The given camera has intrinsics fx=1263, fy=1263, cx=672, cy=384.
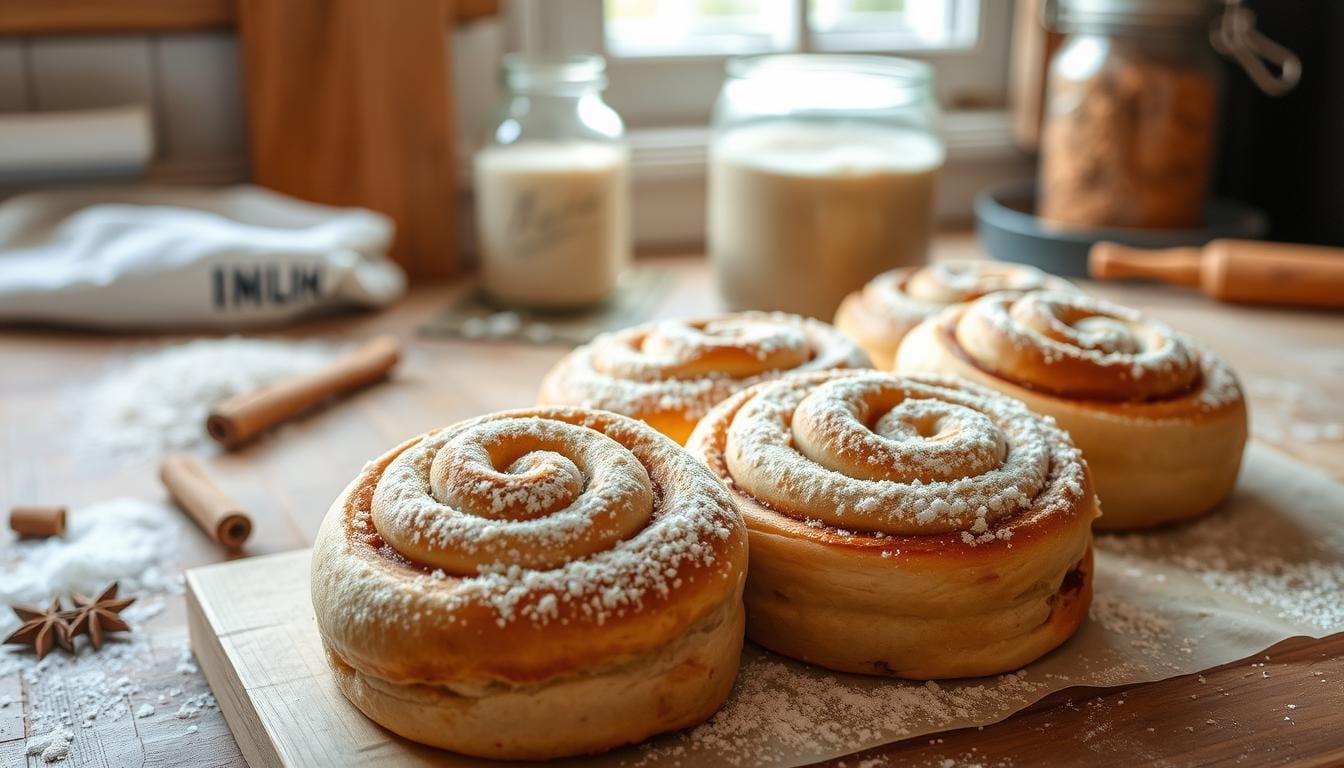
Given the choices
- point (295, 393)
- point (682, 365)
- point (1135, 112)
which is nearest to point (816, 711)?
point (682, 365)

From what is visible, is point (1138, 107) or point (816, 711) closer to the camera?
point (816, 711)

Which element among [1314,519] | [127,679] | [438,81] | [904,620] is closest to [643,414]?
[904,620]

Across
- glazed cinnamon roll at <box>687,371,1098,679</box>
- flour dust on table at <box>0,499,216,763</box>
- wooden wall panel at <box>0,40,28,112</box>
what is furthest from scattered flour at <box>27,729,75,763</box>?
wooden wall panel at <box>0,40,28,112</box>

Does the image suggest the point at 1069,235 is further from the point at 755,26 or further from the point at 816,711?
the point at 816,711

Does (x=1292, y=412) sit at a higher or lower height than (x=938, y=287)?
lower

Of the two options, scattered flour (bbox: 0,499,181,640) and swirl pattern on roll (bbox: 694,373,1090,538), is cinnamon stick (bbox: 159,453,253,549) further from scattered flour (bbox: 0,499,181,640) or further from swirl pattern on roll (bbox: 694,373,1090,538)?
swirl pattern on roll (bbox: 694,373,1090,538)

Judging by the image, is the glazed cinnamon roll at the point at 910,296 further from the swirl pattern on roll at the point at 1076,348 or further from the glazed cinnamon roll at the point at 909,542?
the glazed cinnamon roll at the point at 909,542

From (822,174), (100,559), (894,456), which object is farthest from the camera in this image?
(822,174)
